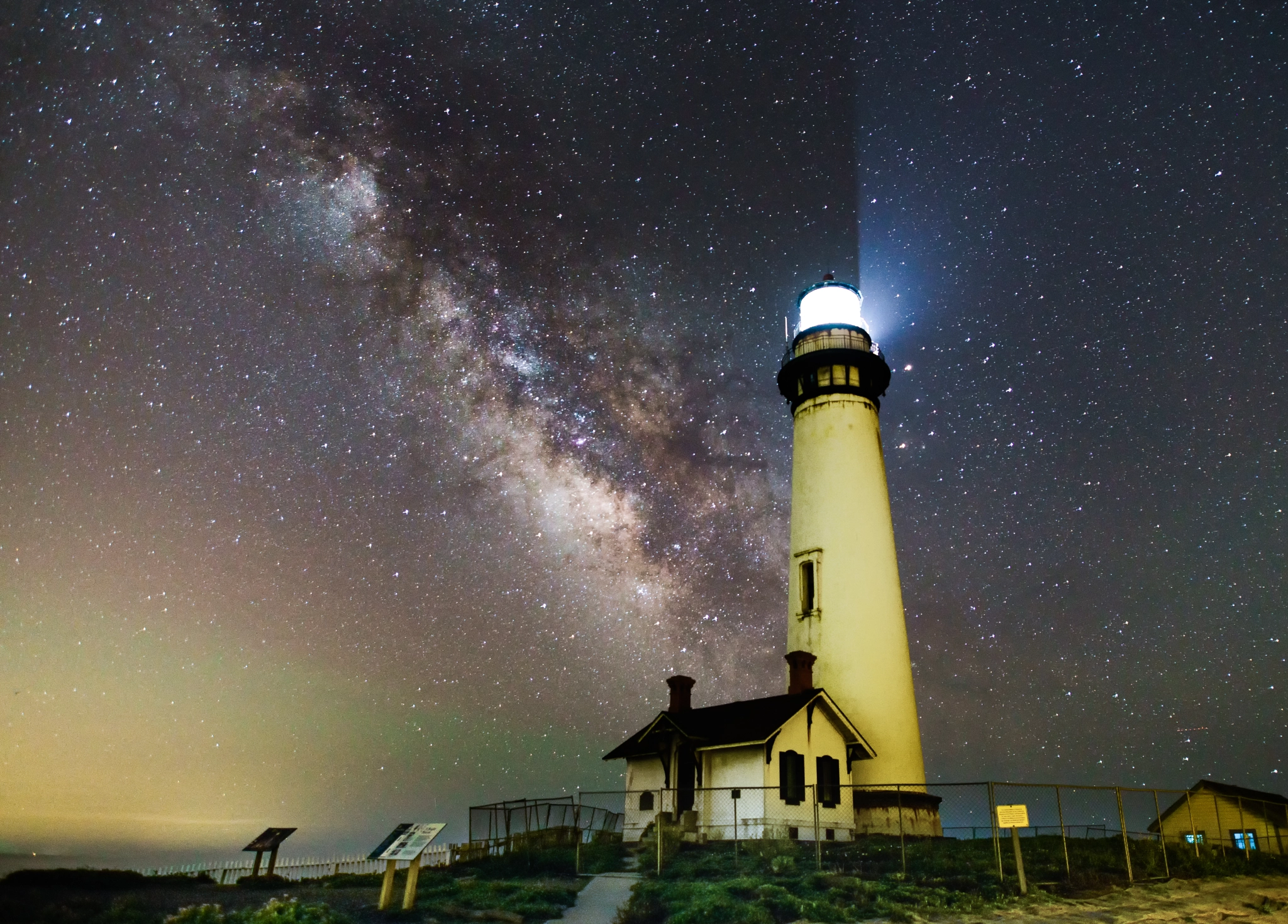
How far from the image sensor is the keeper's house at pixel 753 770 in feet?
77.3

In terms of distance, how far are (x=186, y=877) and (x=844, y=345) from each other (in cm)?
2689

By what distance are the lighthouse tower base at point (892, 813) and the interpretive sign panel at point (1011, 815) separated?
916 centimetres

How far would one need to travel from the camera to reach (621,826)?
2864cm

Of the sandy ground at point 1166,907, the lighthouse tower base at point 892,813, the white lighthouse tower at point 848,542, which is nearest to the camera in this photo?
the sandy ground at point 1166,907

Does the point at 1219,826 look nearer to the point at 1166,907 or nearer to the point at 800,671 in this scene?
the point at 1166,907

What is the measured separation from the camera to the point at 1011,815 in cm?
1620

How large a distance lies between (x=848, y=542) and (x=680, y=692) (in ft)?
26.4

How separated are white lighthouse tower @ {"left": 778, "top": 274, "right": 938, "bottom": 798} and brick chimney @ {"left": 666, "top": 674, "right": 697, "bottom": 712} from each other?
3941mm

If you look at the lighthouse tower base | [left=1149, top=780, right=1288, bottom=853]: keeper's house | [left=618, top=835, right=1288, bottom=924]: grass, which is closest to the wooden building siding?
[left=1149, top=780, right=1288, bottom=853]: keeper's house

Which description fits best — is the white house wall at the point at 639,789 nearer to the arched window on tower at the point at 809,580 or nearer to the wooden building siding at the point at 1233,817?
the arched window on tower at the point at 809,580

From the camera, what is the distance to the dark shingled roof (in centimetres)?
2408

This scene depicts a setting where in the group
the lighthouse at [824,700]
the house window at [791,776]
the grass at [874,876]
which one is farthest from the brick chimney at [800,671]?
the grass at [874,876]

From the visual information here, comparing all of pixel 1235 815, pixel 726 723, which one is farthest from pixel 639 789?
pixel 1235 815

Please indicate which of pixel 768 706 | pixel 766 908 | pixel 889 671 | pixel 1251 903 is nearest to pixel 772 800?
pixel 768 706
